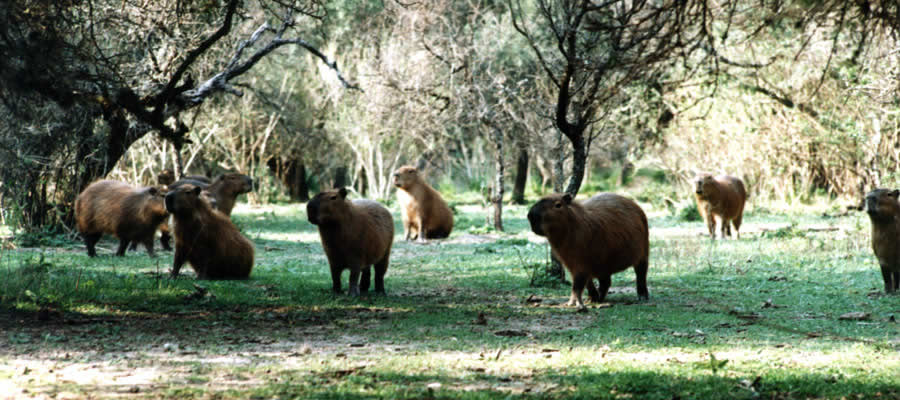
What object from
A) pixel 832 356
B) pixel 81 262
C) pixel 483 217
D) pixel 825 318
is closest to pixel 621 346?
pixel 832 356

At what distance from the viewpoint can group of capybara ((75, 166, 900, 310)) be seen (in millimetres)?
8117

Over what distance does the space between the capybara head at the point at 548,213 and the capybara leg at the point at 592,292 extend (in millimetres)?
713

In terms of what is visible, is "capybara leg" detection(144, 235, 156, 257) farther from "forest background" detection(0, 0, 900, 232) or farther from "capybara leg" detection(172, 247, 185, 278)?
"capybara leg" detection(172, 247, 185, 278)

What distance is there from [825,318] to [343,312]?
4.13 m

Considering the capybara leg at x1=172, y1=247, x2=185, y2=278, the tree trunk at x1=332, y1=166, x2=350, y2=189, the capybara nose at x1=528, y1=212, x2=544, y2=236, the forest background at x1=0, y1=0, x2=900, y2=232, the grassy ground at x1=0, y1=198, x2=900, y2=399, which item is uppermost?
the forest background at x1=0, y1=0, x2=900, y2=232

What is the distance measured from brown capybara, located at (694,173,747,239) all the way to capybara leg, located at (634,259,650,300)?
299 inches

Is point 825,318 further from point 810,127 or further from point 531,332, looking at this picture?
point 810,127

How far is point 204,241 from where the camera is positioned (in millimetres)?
9867

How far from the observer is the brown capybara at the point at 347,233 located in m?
8.72

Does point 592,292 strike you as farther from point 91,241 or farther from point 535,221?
point 91,241

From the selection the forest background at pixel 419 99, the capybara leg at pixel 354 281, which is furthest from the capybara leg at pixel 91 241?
the capybara leg at pixel 354 281

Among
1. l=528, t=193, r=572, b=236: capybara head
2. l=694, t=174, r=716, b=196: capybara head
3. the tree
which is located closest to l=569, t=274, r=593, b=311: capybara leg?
l=528, t=193, r=572, b=236: capybara head

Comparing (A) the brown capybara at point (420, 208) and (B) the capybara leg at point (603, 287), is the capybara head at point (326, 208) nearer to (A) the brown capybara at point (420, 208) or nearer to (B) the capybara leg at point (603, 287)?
(B) the capybara leg at point (603, 287)

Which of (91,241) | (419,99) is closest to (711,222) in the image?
(419,99)
